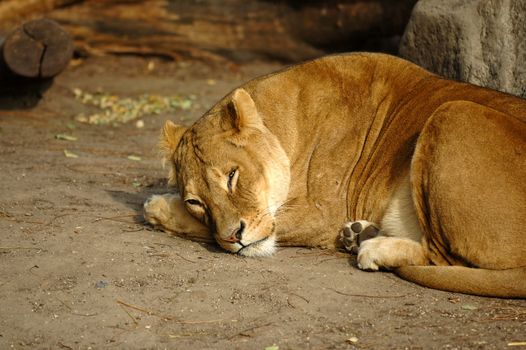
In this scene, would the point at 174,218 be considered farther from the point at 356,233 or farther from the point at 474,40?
the point at 474,40

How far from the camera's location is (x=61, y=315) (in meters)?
4.48

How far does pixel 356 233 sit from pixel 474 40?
2.38m

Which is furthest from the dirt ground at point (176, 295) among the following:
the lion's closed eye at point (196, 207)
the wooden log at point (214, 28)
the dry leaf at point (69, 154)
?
the wooden log at point (214, 28)

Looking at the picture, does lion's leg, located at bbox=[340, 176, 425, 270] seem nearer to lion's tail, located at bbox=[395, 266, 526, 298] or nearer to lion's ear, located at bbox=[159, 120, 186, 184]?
lion's tail, located at bbox=[395, 266, 526, 298]

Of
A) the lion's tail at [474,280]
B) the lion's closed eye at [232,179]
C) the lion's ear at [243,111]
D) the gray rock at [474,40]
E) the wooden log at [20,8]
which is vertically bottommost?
the wooden log at [20,8]

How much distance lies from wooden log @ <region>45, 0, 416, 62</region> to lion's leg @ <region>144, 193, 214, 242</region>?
5952mm

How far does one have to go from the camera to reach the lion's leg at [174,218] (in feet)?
18.7

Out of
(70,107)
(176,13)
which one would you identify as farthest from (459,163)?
(176,13)

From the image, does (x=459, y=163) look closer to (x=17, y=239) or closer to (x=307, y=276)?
(x=307, y=276)

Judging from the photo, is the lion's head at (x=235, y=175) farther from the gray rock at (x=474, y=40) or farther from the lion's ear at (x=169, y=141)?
the gray rock at (x=474, y=40)

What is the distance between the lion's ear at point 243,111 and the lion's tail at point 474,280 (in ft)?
4.69

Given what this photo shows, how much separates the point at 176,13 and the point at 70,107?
2.11 meters

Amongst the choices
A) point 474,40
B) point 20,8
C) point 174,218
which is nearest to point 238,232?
point 174,218

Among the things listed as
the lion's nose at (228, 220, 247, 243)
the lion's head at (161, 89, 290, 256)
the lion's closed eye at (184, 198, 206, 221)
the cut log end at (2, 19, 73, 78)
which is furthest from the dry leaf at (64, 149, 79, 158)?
the lion's nose at (228, 220, 247, 243)
